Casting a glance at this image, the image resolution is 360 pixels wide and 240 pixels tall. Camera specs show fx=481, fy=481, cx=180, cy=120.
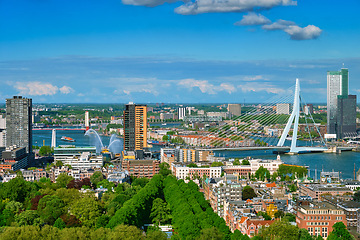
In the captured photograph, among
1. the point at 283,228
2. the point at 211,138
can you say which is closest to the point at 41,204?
the point at 283,228

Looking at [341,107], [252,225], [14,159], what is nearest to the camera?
[252,225]

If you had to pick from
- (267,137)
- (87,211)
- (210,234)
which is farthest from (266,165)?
(267,137)

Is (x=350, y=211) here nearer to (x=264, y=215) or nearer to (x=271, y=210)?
(x=271, y=210)

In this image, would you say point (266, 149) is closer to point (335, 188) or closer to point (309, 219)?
point (335, 188)

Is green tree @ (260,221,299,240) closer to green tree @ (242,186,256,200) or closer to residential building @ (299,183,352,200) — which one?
green tree @ (242,186,256,200)

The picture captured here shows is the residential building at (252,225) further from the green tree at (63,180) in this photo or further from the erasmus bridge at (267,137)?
the erasmus bridge at (267,137)

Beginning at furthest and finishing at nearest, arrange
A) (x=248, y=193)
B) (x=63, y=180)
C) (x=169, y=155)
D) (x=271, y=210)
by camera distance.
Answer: (x=169, y=155), (x=63, y=180), (x=248, y=193), (x=271, y=210)
